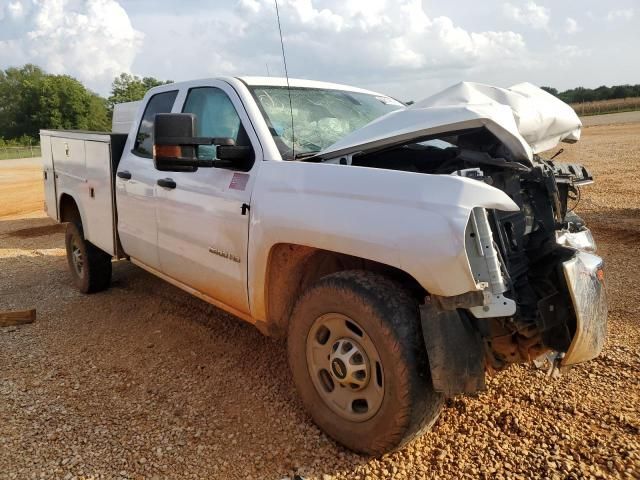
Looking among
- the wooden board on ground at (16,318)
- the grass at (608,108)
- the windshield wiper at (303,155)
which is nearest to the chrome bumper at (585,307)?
the windshield wiper at (303,155)

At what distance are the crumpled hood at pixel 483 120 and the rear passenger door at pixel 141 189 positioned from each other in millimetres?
1771

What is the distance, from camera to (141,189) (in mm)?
4277

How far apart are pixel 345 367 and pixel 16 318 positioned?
3.59 meters

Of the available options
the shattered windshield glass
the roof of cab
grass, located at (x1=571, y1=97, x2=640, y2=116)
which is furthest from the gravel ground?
grass, located at (x1=571, y1=97, x2=640, y2=116)

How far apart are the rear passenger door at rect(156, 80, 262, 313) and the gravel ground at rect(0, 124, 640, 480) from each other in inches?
24.1

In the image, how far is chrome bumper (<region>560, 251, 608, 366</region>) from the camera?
2.38 meters

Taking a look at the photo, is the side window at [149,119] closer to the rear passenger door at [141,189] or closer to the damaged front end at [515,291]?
the rear passenger door at [141,189]

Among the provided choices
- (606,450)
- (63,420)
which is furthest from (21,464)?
(606,450)

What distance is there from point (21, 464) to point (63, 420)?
42 cm

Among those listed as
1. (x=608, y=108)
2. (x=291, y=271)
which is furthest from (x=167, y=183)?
(x=608, y=108)

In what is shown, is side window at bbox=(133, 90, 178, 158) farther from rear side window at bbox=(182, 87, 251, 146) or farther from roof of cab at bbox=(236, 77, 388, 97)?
roof of cab at bbox=(236, 77, 388, 97)

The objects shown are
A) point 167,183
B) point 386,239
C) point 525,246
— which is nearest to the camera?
point 386,239

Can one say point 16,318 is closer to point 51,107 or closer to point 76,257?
point 76,257

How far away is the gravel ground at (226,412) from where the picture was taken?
2.67 meters
